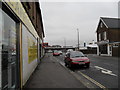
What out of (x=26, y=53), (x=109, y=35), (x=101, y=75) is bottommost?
(x=101, y=75)

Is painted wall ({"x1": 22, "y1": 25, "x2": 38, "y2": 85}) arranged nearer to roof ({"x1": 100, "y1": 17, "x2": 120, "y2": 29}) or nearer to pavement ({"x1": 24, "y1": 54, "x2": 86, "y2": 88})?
pavement ({"x1": 24, "y1": 54, "x2": 86, "y2": 88})

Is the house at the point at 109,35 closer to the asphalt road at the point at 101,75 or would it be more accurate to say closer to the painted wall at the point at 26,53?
the asphalt road at the point at 101,75

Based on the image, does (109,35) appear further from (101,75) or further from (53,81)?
(53,81)

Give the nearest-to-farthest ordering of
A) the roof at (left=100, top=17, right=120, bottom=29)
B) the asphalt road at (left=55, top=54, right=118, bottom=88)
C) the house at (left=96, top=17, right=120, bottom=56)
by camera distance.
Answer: the asphalt road at (left=55, top=54, right=118, bottom=88)
the house at (left=96, top=17, right=120, bottom=56)
the roof at (left=100, top=17, right=120, bottom=29)

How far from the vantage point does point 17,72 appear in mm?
4941

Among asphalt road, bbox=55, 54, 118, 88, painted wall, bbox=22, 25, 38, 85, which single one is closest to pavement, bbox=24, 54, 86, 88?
painted wall, bbox=22, 25, 38, 85

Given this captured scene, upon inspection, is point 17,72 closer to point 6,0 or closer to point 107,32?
point 6,0

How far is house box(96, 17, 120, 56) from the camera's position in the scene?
94.3 feet

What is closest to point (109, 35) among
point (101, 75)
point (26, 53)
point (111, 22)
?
point (111, 22)

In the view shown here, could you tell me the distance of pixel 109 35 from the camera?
30578 millimetres

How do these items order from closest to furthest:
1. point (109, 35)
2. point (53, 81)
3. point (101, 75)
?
point (53, 81)
point (101, 75)
point (109, 35)

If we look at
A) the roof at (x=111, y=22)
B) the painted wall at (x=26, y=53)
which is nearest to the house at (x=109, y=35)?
the roof at (x=111, y=22)

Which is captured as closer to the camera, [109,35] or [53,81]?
[53,81]

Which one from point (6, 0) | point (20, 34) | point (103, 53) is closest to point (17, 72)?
point (20, 34)
